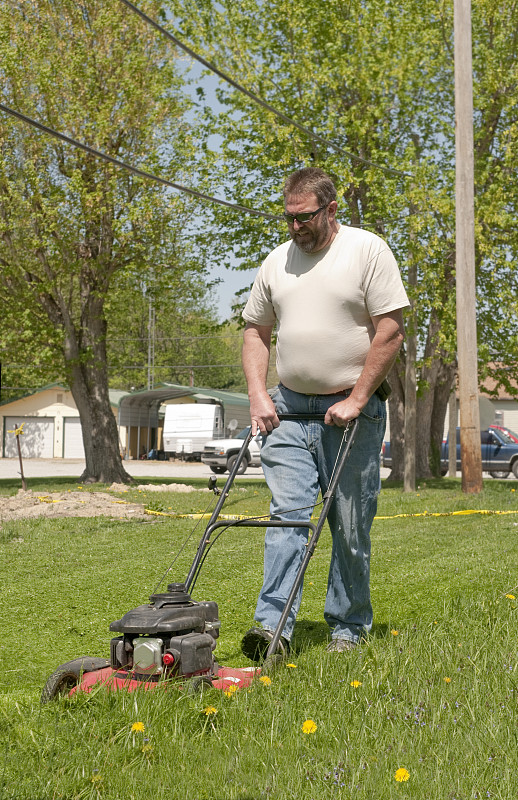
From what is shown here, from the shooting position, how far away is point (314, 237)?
14.1 ft

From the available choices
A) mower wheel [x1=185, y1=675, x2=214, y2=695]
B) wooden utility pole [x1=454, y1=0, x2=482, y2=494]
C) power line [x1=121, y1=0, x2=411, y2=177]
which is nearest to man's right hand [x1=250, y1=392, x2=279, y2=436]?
mower wheel [x1=185, y1=675, x2=214, y2=695]

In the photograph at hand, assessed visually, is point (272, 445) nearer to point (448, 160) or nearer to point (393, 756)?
point (393, 756)

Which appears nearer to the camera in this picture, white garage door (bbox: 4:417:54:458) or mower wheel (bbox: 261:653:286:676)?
mower wheel (bbox: 261:653:286:676)

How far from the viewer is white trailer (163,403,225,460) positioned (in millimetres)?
46000

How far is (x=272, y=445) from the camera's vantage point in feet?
14.6

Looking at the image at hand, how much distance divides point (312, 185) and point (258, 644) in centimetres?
197

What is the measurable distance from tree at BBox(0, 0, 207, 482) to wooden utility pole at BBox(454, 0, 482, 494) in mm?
7198

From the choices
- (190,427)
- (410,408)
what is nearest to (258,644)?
(410,408)

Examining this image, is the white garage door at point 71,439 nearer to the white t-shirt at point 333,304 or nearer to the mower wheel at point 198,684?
the white t-shirt at point 333,304

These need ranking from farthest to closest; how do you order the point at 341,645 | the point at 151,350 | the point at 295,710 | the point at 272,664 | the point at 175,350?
the point at 175,350, the point at 151,350, the point at 341,645, the point at 272,664, the point at 295,710

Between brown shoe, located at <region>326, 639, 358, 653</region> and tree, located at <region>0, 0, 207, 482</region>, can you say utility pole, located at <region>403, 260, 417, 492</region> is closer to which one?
tree, located at <region>0, 0, 207, 482</region>

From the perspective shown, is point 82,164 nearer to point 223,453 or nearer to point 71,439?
point 223,453

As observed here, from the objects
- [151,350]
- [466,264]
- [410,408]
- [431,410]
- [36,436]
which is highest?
[151,350]

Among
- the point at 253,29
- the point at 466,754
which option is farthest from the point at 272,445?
the point at 253,29
